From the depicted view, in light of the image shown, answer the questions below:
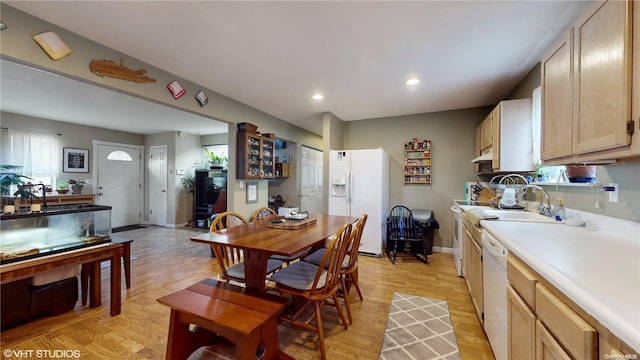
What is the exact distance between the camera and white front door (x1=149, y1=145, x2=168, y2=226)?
6242mm

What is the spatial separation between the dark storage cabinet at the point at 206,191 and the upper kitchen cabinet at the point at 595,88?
5754 millimetres

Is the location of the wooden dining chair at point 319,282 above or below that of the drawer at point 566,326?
below

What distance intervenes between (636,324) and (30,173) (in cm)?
739

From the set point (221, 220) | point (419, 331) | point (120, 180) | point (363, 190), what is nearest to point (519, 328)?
point (419, 331)

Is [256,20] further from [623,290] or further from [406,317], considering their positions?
[406,317]

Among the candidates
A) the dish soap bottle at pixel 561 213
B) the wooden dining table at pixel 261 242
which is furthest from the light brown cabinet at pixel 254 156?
the dish soap bottle at pixel 561 213

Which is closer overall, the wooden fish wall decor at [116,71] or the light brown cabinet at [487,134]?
the wooden fish wall decor at [116,71]

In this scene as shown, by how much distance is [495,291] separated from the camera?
157cm

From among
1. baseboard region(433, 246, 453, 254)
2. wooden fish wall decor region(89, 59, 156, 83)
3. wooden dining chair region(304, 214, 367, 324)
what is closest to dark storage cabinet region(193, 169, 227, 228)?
wooden fish wall decor region(89, 59, 156, 83)

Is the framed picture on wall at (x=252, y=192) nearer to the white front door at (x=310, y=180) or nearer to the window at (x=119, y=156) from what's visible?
the white front door at (x=310, y=180)

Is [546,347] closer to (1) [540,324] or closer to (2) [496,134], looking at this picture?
(1) [540,324]

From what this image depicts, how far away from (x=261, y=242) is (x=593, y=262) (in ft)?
5.43

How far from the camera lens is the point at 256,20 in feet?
6.12

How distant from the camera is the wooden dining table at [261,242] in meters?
1.55
